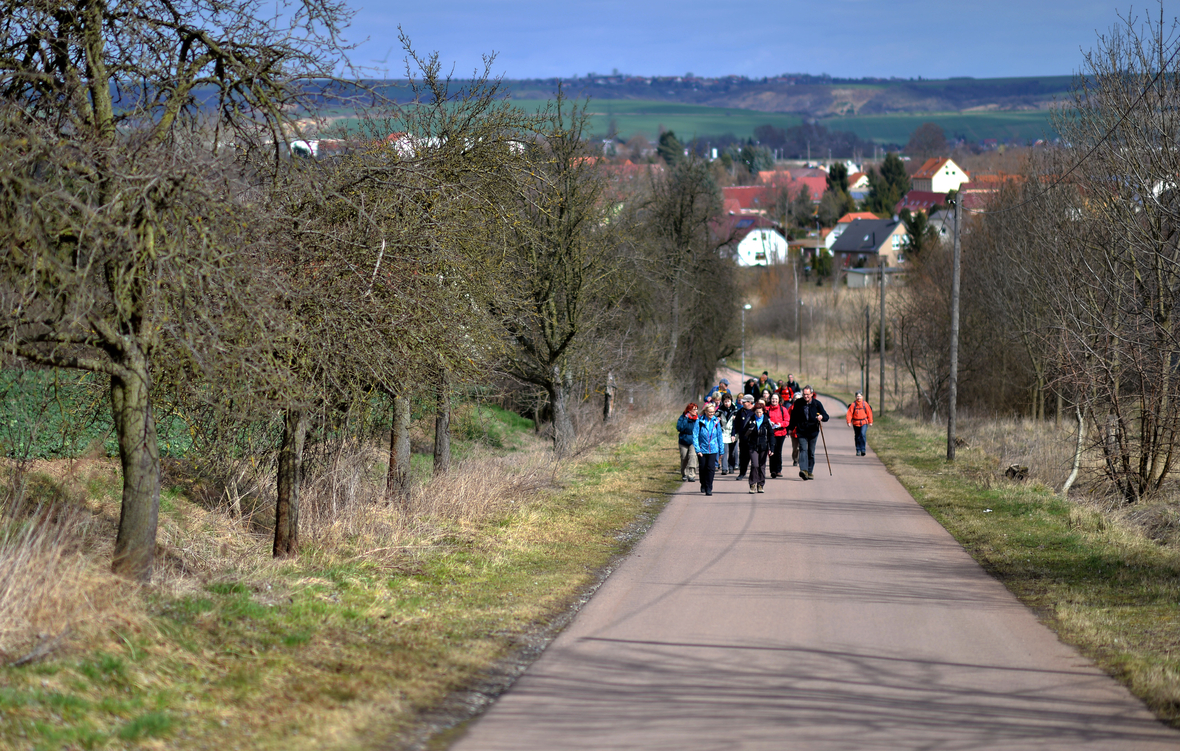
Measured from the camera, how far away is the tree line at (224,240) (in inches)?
291

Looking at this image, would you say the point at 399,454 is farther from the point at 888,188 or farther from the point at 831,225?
the point at 831,225

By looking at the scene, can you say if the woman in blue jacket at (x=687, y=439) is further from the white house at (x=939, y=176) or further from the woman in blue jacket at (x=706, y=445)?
the white house at (x=939, y=176)

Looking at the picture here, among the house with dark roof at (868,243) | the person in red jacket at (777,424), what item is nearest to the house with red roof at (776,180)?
the house with dark roof at (868,243)

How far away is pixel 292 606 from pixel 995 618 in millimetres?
6069

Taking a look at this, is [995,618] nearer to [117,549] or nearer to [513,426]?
[117,549]

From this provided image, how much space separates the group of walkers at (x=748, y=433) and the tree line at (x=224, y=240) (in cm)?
523

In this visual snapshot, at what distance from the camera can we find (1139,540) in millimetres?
13047

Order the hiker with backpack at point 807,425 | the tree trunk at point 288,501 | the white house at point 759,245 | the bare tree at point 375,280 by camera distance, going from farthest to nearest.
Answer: the white house at point 759,245 → the hiker with backpack at point 807,425 → the tree trunk at point 288,501 → the bare tree at point 375,280

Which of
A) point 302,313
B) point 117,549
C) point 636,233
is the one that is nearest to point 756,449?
point 302,313

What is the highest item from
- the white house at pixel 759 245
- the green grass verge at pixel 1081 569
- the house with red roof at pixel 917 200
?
the house with red roof at pixel 917 200

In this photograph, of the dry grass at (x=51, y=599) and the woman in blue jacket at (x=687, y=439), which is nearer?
the dry grass at (x=51, y=599)

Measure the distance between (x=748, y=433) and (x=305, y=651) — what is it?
493 inches

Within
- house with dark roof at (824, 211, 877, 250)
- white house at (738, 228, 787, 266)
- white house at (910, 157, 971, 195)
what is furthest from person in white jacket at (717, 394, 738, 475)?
white house at (910, 157, 971, 195)

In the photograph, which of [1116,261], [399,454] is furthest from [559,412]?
[1116,261]
